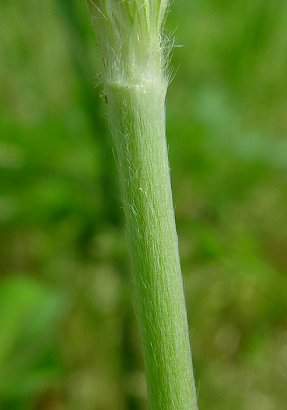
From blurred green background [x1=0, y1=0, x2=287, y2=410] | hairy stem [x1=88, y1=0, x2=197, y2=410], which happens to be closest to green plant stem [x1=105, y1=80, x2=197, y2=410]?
hairy stem [x1=88, y1=0, x2=197, y2=410]

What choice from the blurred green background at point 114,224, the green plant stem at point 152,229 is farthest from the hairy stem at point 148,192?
the blurred green background at point 114,224

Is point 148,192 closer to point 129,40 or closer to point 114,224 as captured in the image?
point 129,40

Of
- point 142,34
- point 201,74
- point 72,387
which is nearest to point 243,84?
point 201,74

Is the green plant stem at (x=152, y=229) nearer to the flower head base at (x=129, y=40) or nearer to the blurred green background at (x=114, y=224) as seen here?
the flower head base at (x=129, y=40)

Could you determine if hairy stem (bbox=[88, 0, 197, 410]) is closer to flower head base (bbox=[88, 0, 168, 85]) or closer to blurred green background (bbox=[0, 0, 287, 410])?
flower head base (bbox=[88, 0, 168, 85])

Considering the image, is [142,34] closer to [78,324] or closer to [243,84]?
[78,324]
